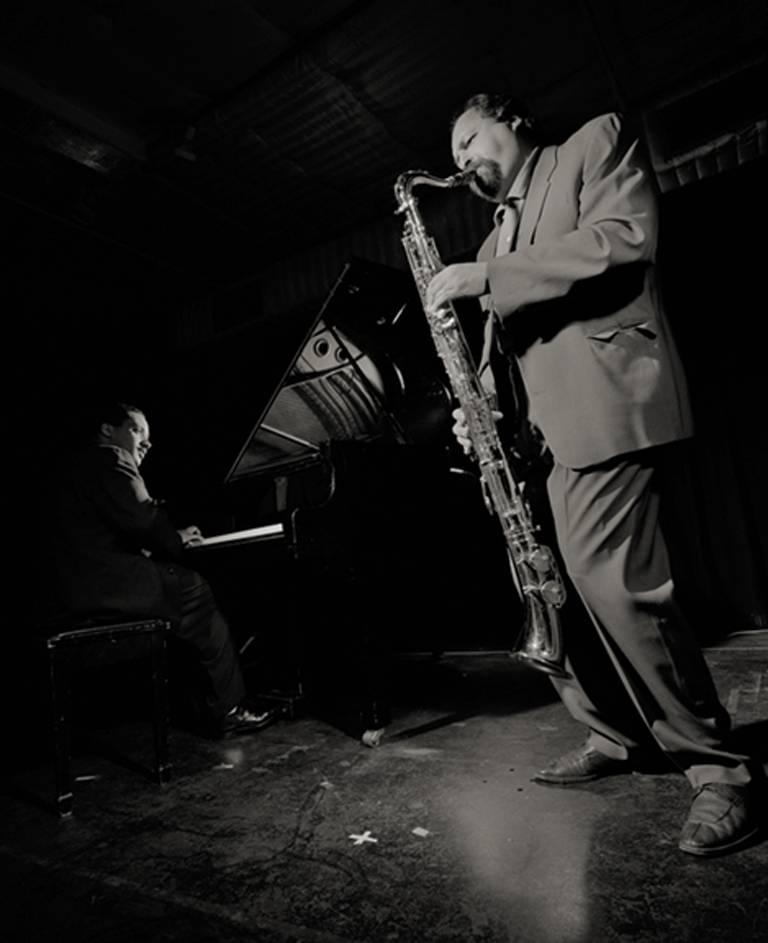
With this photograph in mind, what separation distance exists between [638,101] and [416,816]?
4.37 m

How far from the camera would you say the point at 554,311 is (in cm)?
168

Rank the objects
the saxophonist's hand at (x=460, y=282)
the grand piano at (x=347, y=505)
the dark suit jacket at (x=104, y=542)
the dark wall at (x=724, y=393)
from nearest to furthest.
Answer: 1. the saxophonist's hand at (x=460, y=282)
2. the grand piano at (x=347, y=505)
3. the dark suit jacket at (x=104, y=542)
4. the dark wall at (x=724, y=393)

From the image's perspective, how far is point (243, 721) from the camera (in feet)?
9.99

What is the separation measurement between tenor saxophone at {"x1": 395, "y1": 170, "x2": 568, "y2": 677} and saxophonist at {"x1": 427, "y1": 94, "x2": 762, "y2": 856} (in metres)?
0.20

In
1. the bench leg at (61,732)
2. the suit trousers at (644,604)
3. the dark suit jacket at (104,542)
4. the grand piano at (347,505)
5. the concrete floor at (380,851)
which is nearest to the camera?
the concrete floor at (380,851)

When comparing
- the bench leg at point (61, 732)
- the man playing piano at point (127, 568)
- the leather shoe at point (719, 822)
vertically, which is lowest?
the leather shoe at point (719, 822)

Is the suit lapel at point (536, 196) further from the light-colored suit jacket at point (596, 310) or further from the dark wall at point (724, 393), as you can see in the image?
the dark wall at point (724, 393)

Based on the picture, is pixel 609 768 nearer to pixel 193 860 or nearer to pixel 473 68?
pixel 193 860

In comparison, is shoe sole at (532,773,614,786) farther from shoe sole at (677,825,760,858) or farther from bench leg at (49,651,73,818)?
bench leg at (49,651,73,818)

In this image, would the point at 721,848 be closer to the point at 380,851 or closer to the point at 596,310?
the point at 380,851

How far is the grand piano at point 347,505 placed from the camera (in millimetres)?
2639

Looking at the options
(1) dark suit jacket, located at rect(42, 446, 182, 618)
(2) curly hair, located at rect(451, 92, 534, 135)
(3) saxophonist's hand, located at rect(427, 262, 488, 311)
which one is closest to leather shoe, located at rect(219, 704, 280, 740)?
(1) dark suit jacket, located at rect(42, 446, 182, 618)

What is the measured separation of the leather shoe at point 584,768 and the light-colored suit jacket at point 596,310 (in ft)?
3.22

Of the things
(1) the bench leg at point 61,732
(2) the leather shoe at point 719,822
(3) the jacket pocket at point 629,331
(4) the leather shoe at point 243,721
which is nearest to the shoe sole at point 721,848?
(2) the leather shoe at point 719,822
